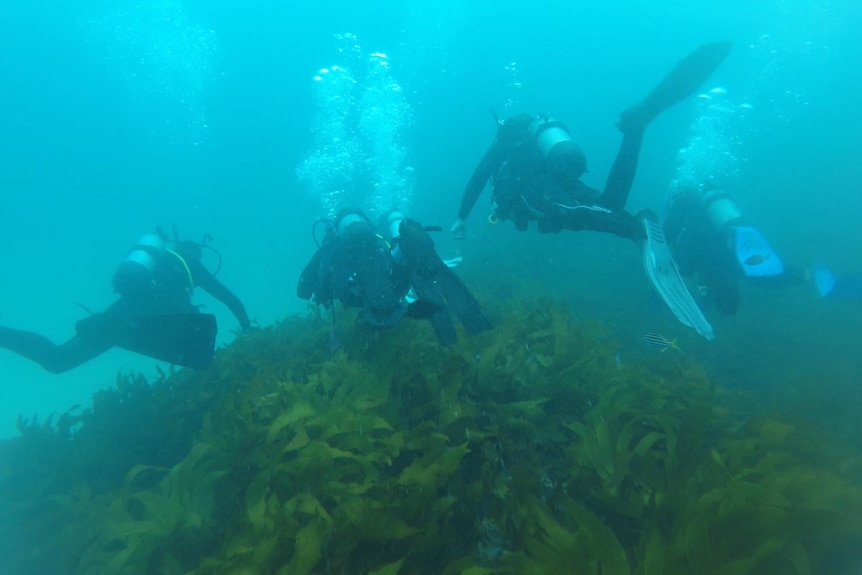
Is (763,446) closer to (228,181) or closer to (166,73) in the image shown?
(228,181)

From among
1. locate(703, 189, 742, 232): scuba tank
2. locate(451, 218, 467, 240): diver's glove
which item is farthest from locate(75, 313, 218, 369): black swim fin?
locate(703, 189, 742, 232): scuba tank

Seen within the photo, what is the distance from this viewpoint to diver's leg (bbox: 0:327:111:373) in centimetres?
764

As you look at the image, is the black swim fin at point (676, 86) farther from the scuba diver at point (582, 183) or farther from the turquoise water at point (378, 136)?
the turquoise water at point (378, 136)

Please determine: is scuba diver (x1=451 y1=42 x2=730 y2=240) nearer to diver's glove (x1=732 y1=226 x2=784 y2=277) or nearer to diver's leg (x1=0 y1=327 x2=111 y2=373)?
diver's glove (x1=732 y1=226 x2=784 y2=277)

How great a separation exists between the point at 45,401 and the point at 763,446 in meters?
50.8

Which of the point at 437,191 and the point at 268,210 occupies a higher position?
the point at 268,210

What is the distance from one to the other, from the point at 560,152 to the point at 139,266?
7.69 m

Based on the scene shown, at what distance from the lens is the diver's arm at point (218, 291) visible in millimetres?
8297

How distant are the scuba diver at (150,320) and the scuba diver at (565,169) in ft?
15.4

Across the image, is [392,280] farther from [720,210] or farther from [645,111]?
[720,210]

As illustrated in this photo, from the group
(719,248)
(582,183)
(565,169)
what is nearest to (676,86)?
(582,183)

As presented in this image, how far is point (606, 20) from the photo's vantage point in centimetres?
4919

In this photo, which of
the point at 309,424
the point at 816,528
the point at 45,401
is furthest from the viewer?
the point at 45,401

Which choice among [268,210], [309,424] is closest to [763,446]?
[309,424]
